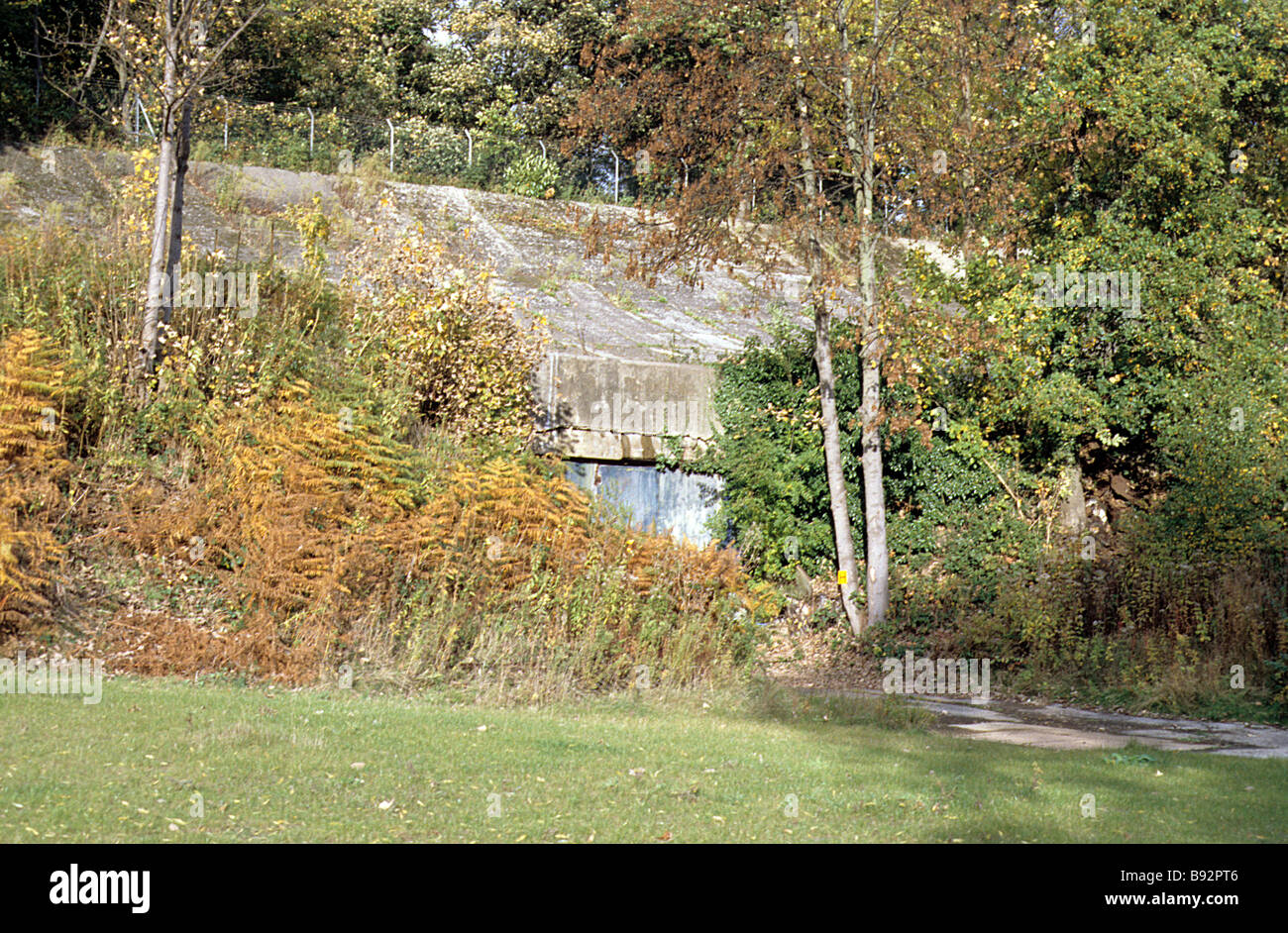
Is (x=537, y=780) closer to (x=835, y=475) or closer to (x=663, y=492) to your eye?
(x=835, y=475)

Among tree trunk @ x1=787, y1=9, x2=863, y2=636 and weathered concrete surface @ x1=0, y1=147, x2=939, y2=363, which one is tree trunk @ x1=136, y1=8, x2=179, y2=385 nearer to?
weathered concrete surface @ x1=0, y1=147, x2=939, y2=363

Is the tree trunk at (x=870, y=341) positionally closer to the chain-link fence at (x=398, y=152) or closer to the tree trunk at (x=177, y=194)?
the tree trunk at (x=177, y=194)

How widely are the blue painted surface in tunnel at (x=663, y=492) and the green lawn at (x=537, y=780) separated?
7.97 m

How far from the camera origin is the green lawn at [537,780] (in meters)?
6.24

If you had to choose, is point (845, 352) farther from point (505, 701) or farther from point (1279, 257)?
point (505, 701)

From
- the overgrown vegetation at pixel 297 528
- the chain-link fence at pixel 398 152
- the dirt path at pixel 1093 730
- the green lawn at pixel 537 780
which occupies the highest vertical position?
the chain-link fence at pixel 398 152

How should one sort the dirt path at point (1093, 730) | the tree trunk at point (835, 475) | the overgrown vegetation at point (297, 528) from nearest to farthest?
the dirt path at point (1093, 730) → the overgrown vegetation at point (297, 528) → the tree trunk at point (835, 475)

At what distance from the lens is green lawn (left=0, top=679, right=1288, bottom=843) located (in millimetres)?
6238

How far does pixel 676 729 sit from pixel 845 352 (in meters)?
9.51

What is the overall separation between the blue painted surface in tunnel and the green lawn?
797cm

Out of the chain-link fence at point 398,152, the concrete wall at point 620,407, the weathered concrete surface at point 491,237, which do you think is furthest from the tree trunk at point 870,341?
the chain-link fence at point 398,152

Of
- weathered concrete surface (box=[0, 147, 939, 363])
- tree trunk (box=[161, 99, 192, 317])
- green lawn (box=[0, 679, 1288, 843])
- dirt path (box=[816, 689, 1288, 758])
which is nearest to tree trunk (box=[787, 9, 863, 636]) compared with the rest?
weathered concrete surface (box=[0, 147, 939, 363])

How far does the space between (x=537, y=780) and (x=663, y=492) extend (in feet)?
37.2

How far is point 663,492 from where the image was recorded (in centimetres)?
1861
